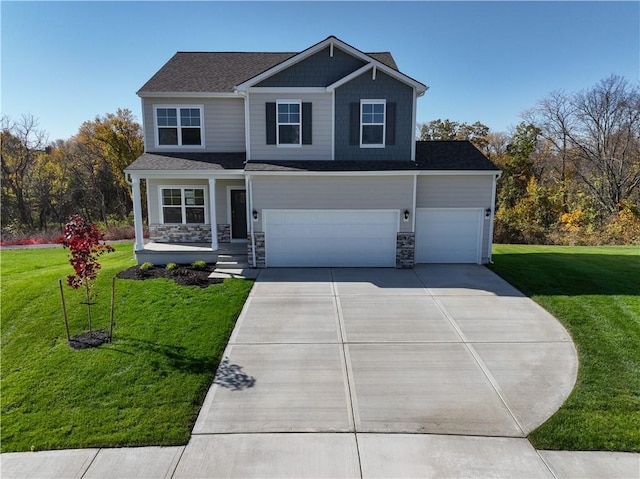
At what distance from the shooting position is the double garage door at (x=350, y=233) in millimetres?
12969

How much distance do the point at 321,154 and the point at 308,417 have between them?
31.4 ft

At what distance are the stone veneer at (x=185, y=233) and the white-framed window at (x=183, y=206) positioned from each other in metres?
0.23

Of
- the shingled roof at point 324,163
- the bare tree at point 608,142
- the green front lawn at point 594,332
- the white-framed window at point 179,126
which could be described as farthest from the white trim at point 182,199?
the bare tree at point 608,142

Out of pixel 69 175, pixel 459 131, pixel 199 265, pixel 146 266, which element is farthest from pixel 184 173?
pixel 459 131

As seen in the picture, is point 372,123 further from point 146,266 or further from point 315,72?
point 146,266

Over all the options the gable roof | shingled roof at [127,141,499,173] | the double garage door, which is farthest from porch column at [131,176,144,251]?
the double garage door

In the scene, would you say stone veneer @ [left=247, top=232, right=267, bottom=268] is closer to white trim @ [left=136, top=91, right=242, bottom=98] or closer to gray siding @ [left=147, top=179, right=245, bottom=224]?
gray siding @ [left=147, top=179, right=245, bottom=224]

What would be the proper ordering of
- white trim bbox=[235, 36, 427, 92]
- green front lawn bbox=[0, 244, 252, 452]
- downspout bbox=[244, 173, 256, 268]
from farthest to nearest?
white trim bbox=[235, 36, 427, 92], downspout bbox=[244, 173, 256, 268], green front lawn bbox=[0, 244, 252, 452]

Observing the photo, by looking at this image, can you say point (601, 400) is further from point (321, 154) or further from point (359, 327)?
point (321, 154)

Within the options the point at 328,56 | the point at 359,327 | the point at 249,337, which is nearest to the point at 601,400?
the point at 359,327

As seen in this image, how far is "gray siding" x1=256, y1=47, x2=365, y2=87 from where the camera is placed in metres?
13.0

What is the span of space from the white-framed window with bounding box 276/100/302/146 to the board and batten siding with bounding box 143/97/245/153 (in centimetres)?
204

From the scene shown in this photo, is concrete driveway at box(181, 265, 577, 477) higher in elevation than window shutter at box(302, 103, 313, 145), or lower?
lower

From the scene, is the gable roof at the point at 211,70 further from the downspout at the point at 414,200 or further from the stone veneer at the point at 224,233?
the stone veneer at the point at 224,233
